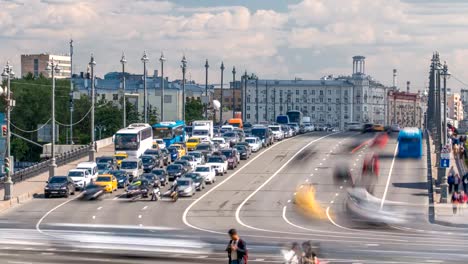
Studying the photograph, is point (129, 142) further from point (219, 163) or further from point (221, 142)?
point (221, 142)

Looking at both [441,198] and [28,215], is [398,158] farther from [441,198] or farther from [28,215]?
[28,215]

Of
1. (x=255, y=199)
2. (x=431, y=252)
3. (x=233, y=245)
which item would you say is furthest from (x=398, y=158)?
(x=233, y=245)

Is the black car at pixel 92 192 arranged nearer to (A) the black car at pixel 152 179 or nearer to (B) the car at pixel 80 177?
(B) the car at pixel 80 177

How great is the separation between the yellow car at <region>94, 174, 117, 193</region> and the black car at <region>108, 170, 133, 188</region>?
135 cm

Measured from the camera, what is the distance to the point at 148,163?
254 ft

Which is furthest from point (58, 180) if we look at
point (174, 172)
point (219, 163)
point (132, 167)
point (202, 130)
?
point (202, 130)

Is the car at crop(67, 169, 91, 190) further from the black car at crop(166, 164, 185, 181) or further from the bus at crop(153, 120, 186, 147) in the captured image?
the bus at crop(153, 120, 186, 147)

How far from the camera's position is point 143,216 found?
2183 inches

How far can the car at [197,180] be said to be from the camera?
67.7m

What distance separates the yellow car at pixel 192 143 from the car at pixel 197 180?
73.1 feet

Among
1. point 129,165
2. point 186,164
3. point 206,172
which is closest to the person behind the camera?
point 206,172

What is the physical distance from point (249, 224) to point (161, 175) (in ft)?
63.4

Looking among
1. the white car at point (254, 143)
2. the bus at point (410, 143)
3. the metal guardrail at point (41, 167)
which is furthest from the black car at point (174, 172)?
the bus at point (410, 143)

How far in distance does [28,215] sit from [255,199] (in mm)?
14743
